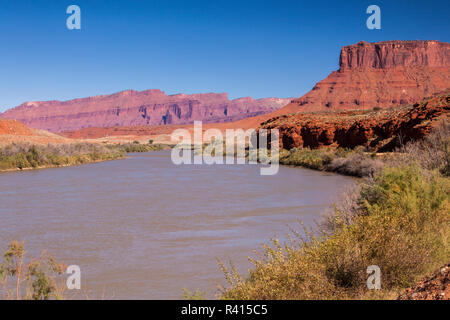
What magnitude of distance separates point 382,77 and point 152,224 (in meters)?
113

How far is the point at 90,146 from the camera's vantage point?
47.0 metres

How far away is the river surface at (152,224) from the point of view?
7988 millimetres

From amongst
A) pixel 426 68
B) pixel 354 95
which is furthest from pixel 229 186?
pixel 426 68

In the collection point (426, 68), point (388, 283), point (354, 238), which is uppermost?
point (426, 68)

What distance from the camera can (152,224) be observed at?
12.3 metres

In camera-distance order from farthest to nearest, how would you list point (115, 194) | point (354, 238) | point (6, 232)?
point (115, 194) → point (6, 232) → point (354, 238)

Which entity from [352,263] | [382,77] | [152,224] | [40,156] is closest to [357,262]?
[352,263]

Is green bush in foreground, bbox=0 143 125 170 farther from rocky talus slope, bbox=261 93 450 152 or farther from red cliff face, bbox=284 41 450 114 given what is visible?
red cliff face, bbox=284 41 450 114

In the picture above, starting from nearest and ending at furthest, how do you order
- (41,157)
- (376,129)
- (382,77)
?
(41,157), (376,129), (382,77)

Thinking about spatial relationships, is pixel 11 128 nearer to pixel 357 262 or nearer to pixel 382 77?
pixel 357 262

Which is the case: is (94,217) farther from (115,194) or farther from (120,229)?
(115,194)

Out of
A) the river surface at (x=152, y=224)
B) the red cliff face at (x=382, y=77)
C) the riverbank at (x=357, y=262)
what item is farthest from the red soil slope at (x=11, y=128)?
the red cliff face at (x=382, y=77)

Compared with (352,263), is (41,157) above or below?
above
